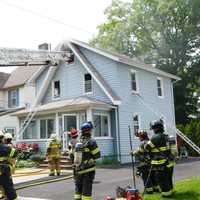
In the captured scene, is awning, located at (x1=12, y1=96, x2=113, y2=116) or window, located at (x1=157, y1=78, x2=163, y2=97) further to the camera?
window, located at (x1=157, y1=78, x2=163, y2=97)

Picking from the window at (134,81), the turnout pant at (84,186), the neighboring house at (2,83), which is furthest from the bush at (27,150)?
the turnout pant at (84,186)

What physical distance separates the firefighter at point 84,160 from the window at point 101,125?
1447 cm

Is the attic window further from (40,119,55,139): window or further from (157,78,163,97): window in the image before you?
(157,78,163,97): window

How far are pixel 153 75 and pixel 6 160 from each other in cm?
1986

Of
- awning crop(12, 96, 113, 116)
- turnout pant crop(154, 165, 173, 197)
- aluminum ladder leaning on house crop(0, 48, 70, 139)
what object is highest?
aluminum ladder leaning on house crop(0, 48, 70, 139)

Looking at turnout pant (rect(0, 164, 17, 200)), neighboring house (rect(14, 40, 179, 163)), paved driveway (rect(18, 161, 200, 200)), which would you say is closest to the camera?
turnout pant (rect(0, 164, 17, 200))

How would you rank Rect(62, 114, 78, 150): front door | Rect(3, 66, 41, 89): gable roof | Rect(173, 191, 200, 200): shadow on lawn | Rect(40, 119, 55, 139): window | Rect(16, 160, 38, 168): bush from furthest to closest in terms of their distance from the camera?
Rect(3, 66, 41, 89): gable roof < Rect(40, 119, 55, 139): window < Rect(62, 114, 78, 150): front door < Rect(16, 160, 38, 168): bush < Rect(173, 191, 200, 200): shadow on lawn

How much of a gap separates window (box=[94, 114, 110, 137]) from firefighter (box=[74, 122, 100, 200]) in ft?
47.5

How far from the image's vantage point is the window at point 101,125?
→ 23.4 metres

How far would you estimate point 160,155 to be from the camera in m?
9.85

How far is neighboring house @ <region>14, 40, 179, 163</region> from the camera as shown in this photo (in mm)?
23562

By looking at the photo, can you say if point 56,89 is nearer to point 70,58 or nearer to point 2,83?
point 70,58

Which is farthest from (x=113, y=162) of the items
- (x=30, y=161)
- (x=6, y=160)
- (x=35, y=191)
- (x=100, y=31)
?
(x=100, y=31)

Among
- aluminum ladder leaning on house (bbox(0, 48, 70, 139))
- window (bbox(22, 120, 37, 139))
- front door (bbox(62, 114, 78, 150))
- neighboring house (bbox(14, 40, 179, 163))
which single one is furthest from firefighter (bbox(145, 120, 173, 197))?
window (bbox(22, 120, 37, 139))
